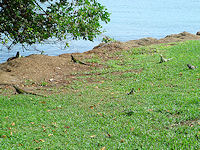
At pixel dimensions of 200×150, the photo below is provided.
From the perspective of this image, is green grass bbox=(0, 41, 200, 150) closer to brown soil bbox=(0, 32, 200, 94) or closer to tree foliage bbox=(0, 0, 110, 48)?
brown soil bbox=(0, 32, 200, 94)

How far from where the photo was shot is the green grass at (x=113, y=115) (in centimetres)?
614

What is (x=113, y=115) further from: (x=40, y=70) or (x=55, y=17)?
(x=40, y=70)

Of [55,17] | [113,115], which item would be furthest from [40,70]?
[113,115]

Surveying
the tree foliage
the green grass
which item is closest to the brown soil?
the green grass

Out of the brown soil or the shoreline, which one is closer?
the brown soil

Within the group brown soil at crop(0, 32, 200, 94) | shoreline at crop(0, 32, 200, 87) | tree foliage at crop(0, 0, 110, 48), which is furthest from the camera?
shoreline at crop(0, 32, 200, 87)

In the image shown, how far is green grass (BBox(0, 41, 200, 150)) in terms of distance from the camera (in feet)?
20.1

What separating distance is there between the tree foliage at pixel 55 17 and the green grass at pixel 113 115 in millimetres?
2220

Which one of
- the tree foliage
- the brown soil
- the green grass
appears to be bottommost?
the green grass

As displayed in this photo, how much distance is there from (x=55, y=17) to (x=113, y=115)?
4067 millimetres

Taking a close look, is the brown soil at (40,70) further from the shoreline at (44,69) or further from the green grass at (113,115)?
the green grass at (113,115)

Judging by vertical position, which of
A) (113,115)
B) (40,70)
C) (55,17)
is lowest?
(113,115)

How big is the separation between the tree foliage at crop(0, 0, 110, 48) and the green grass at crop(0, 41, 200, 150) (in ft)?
7.28

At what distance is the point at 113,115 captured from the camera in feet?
25.2
